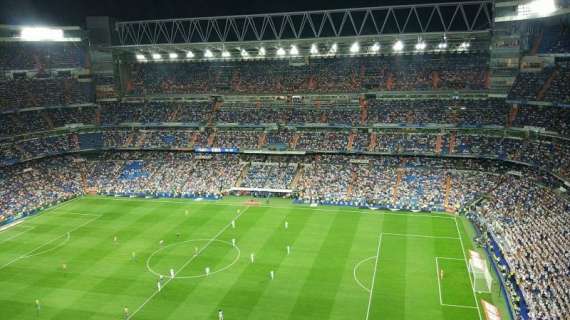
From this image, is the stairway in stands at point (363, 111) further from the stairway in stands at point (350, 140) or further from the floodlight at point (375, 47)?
the floodlight at point (375, 47)

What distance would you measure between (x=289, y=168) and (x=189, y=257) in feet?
81.9

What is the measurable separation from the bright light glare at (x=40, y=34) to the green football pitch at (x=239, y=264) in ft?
85.8

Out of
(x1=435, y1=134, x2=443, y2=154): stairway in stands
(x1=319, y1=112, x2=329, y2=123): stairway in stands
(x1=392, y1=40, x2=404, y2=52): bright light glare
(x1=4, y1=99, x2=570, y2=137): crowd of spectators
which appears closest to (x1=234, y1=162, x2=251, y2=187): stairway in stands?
(x1=4, y1=99, x2=570, y2=137): crowd of spectators

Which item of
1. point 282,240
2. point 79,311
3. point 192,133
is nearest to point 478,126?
point 282,240

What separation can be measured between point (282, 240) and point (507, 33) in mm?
37813

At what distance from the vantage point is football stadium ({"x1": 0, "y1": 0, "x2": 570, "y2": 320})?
106 ft

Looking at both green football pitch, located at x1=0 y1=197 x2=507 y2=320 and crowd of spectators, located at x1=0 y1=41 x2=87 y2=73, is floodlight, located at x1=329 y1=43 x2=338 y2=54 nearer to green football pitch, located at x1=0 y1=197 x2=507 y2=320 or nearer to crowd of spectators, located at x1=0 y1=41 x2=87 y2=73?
green football pitch, located at x1=0 y1=197 x2=507 y2=320

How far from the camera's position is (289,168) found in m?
61.3

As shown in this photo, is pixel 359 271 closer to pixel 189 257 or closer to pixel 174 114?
pixel 189 257

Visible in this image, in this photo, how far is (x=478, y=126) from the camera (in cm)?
5597

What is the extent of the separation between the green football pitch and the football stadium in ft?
0.71

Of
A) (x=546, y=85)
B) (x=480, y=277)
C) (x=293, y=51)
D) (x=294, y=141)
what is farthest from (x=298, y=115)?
(x=480, y=277)

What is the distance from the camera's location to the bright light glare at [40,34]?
2450 inches

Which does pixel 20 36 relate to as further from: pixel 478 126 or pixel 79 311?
pixel 478 126
